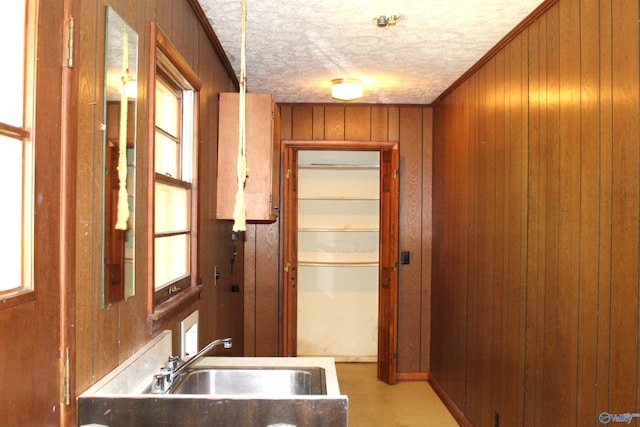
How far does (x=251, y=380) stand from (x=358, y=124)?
10.3ft

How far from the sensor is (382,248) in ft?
15.2

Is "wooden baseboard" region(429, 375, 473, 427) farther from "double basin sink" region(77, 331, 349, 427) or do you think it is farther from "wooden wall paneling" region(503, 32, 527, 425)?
"double basin sink" region(77, 331, 349, 427)

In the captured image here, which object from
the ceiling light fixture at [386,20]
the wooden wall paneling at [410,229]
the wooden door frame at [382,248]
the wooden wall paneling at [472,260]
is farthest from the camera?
the wooden wall paneling at [410,229]

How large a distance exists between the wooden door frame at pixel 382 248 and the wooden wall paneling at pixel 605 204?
2637mm

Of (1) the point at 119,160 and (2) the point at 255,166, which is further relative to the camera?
(2) the point at 255,166

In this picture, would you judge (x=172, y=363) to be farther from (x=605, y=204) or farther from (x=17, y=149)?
(x=605, y=204)

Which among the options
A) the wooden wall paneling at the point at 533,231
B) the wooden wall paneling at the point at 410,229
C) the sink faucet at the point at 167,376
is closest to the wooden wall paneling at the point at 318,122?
the wooden wall paneling at the point at 410,229

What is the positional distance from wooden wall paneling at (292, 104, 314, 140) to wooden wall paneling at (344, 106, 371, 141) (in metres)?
0.32

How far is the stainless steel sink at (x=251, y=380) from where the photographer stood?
1.90 m

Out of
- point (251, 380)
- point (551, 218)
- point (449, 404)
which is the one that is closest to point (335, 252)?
point (449, 404)

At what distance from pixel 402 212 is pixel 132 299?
3304 mm

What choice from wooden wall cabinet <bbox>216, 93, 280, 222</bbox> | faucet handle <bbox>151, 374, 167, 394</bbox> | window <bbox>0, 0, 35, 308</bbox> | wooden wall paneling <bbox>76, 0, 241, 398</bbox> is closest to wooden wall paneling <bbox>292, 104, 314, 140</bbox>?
wooden wall cabinet <bbox>216, 93, 280, 222</bbox>

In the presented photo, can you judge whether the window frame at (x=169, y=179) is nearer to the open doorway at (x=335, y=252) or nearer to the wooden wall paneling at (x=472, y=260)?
the wooden wall paneling at (x=472, y=260)

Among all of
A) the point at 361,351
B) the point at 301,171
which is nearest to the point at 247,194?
the point at 301,171
